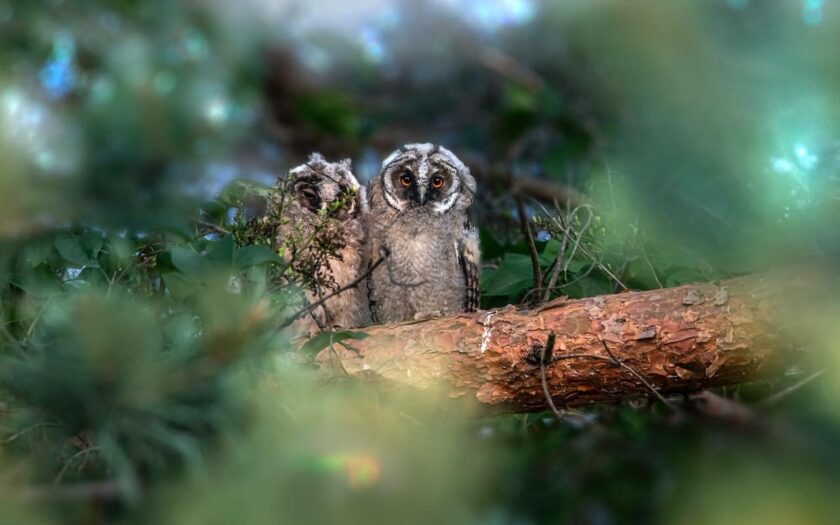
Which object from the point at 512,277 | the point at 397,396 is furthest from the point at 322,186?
the point at 397,396

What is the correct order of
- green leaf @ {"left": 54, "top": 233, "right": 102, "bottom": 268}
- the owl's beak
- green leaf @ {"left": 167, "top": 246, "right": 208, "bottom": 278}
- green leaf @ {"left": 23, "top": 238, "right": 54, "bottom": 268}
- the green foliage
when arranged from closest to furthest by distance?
the green foliage → green leaf @ {"left": 167, "top": 246, "right": 208, "bottom": 278} → green leaf @ {"left": 23, "top": 238, "right": 54, "bottom": 268} → green leaf @ {"left": 54, "top": 233, "right": 102, "bottom": 268} → the owl's beak

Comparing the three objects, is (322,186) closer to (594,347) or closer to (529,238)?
(529,238)

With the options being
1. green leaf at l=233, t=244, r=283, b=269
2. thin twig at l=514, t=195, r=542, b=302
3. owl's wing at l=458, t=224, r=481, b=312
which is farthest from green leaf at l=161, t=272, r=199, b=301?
owl's wing at l=458, t=224, r=481, b=312

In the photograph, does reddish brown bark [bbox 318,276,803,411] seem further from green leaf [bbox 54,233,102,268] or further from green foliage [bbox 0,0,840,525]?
green foliage [bbox 0,0,840,525]

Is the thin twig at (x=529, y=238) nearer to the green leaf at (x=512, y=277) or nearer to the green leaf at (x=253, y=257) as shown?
the green leaf at (x=512, y=277)

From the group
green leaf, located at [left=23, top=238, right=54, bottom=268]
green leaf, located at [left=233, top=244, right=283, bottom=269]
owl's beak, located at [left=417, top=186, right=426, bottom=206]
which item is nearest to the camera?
green leaf, located at [left=233, top=244, right=283, bottom=269]

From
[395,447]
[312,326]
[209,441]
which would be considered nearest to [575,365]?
[312,326]

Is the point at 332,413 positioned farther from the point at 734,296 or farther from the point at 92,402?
the point at 734,296
